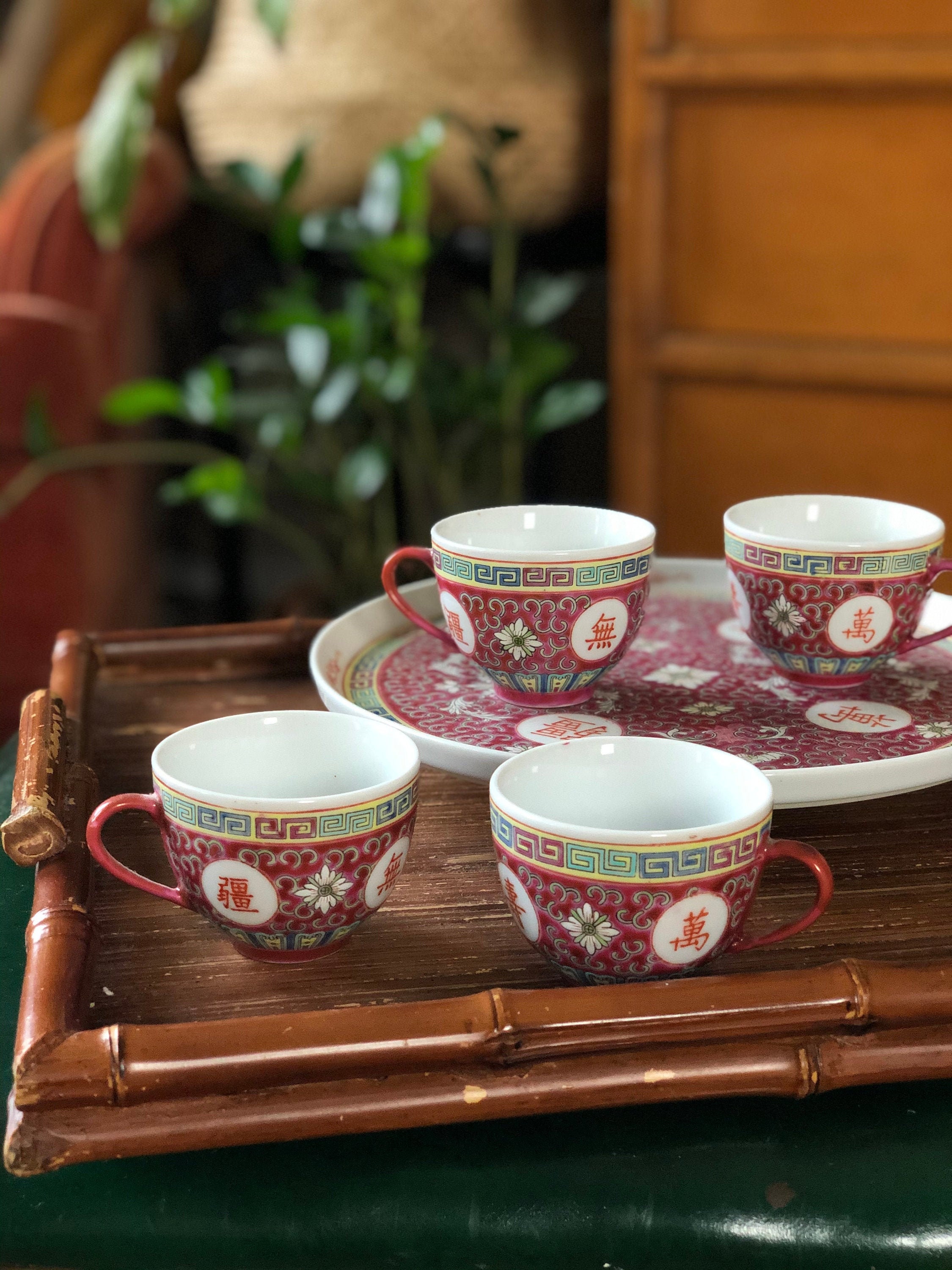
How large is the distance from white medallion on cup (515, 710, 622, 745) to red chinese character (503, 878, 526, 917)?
12cm

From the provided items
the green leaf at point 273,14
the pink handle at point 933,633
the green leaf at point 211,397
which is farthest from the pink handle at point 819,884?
the green leaf at point 211,397

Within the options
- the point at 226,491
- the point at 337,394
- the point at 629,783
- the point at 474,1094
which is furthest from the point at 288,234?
the point at 474,1094

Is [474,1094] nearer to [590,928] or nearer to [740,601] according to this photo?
[590,928]

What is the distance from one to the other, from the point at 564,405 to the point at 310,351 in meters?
0.31

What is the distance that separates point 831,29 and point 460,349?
2.43ft

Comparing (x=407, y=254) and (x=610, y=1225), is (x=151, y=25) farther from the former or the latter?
(x=610, y=1225)

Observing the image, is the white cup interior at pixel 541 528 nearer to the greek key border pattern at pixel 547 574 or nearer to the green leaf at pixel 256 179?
the greek key border pattern at pixel 547 574

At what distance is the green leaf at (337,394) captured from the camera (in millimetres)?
1560

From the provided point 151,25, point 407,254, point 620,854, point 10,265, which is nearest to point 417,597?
point 620,854

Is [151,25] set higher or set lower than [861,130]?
higher

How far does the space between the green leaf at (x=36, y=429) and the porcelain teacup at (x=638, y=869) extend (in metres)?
1.12

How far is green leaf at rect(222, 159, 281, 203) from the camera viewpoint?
156 cm

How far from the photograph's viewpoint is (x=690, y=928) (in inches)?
17.5

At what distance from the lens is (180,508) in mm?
2318
